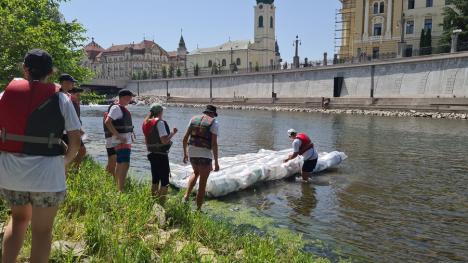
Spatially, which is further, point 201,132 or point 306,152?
point 306,152

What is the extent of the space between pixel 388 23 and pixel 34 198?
69.2 m

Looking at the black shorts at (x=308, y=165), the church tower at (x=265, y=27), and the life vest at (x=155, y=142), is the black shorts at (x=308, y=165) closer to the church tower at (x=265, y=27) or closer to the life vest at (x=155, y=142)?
the life vest at (x=155, y=142)

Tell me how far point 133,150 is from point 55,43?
288 inches

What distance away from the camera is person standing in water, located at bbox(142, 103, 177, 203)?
7609 mm

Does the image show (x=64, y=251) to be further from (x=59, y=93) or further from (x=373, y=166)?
(x=373, y=166)

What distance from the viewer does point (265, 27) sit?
390 ft

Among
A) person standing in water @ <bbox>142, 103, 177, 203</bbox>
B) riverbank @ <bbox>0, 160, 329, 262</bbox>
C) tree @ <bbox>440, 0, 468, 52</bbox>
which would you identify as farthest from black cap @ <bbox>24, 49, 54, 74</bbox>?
tree @ <bbox>440, 0, 468, 52</bbox>

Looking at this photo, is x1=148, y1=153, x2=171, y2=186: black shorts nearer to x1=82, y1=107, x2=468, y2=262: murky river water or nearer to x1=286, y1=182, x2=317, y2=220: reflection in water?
x1=82, y1=107, x2=468, y2=262: murky river water

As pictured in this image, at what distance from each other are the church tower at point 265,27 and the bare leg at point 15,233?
117 meters

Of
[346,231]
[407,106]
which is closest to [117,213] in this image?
[346,231]

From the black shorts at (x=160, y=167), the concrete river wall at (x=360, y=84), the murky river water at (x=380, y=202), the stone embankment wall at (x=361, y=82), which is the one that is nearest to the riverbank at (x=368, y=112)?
the concrete river wall at (x=360, y=84)

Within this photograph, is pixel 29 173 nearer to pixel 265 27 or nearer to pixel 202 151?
pixel 202 151

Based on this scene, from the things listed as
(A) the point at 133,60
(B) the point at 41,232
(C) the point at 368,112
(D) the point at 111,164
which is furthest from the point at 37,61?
(A) the point at 133,60

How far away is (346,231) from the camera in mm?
8117
